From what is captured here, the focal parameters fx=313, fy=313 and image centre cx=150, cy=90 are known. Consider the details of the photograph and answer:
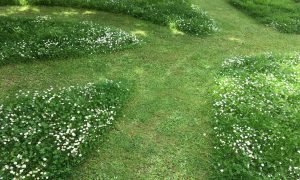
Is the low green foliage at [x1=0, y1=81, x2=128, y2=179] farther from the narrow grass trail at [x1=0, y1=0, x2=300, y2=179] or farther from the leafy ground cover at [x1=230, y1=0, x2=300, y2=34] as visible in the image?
the leafy ground cover at [x1=230, y1=0, x2=300, y2=34]

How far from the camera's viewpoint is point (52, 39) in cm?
1405

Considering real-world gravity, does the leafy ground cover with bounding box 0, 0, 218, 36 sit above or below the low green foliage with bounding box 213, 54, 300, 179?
above

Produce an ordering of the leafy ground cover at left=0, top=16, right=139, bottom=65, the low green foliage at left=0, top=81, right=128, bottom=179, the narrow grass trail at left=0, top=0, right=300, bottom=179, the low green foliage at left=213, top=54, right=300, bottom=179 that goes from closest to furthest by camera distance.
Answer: the low green foliage at left=0, top=81, right=128, bottom=179
the low green foliage at left=213, top=54, right=300, bottom=179
the narrow grass trail at left=0, top=0, right=300, bottom=179
the leafy ground cover at left=0, top=16, right=139, bottom=65

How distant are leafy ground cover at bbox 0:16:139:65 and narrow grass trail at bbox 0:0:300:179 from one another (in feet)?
1.45

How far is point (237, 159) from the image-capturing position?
876 centimetres

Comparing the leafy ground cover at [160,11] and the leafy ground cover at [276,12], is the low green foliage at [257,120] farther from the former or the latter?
the leafy ground cover at [276,12]

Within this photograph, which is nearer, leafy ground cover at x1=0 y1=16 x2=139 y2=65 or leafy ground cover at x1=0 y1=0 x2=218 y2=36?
leafy ground cover at x1=0 y1=16 x2=139 y2=65

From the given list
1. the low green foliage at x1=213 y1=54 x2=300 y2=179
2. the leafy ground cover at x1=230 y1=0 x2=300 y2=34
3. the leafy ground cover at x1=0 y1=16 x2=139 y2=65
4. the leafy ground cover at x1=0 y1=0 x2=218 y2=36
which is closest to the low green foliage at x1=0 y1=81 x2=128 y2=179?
the leafy ground cover at x1=0 y1=16 x2=139 y2=65

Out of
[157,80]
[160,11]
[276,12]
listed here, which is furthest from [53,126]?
[276,12]

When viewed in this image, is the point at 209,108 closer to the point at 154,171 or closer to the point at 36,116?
the point at 154,171

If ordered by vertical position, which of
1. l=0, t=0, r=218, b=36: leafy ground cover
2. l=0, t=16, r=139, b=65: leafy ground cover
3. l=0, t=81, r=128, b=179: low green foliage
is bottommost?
l=0, t=81, r=128, b=179: low green foliage

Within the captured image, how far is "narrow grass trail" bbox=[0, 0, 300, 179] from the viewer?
29.4 ft

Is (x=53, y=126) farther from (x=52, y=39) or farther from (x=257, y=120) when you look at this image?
(x=257, y=120)

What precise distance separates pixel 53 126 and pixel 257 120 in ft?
20.9
